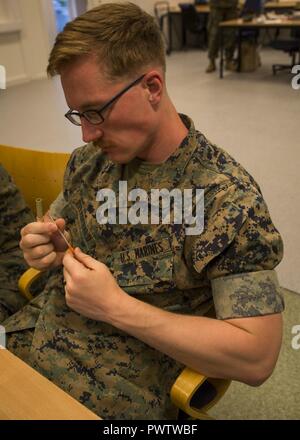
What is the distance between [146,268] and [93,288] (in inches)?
6.6

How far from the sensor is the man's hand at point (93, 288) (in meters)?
0.80

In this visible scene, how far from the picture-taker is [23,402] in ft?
2.34

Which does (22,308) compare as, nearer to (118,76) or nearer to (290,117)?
(118,76)

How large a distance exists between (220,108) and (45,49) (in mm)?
3654

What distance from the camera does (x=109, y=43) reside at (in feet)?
2.65

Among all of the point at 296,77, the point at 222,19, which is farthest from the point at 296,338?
the point at 222,19

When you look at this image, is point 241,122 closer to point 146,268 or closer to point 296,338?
point 296,338

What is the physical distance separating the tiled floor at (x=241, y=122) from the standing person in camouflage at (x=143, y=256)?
141 cm

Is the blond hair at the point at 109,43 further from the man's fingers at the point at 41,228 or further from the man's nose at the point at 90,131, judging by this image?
the man's fingers at the point at 41,228

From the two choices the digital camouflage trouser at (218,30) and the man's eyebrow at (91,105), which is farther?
the digital camouflage trouser at (218,30)

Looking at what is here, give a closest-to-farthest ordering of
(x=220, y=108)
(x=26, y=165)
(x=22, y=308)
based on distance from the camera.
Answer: (x=22, y=308)
(x=26, y=165)
(x=220, y=108)

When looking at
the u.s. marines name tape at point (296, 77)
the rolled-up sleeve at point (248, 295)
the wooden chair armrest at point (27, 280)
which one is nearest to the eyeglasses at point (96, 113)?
the rolled-up sleeve at point (248, 295)

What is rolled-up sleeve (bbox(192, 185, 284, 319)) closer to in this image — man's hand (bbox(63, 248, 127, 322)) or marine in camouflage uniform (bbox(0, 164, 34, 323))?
man's hand (bbox(63, 248, 127, 322))
